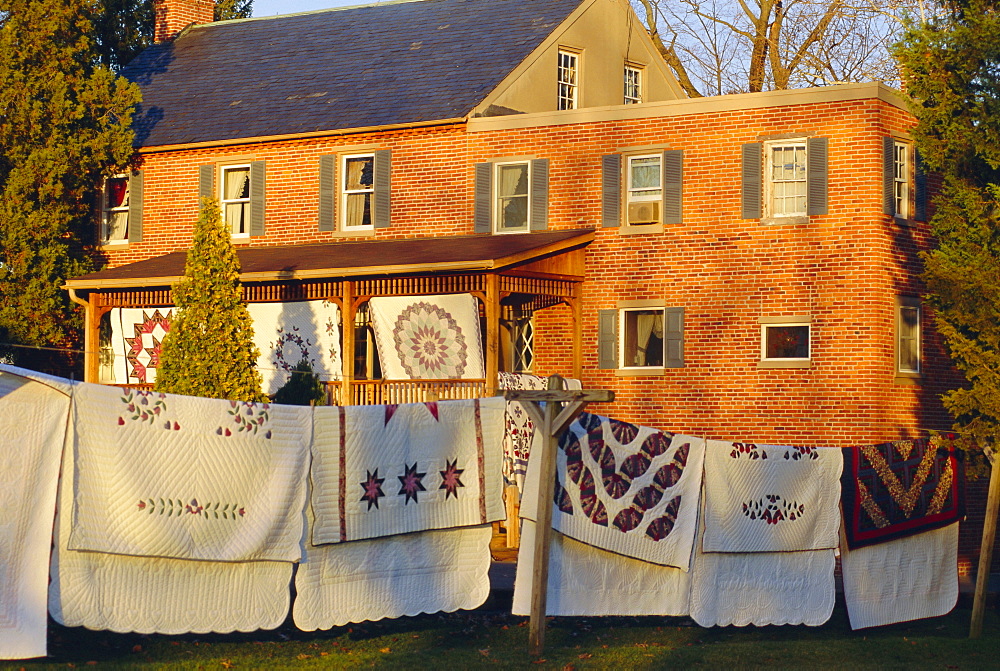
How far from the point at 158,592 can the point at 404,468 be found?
2.06m

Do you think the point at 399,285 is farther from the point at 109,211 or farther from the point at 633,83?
the point at 633,83

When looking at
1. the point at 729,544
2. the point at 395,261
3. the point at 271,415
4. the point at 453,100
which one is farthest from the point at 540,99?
the point at 271,415

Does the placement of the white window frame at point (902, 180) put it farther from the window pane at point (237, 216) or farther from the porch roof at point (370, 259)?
the window pane at point (237, 216)

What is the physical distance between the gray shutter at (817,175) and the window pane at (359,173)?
7.82m

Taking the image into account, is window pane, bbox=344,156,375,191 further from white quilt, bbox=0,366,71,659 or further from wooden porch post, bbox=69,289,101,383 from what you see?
white quilt, bbox=0,366,71,659

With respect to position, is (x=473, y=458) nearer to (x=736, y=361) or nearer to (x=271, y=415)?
(x=271, y=415)

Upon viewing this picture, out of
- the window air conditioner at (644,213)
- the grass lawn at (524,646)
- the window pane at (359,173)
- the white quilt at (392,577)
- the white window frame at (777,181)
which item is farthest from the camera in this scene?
the window pane at (359,173)

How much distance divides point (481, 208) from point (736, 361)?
5164 mm

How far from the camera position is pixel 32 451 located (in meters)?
8.90

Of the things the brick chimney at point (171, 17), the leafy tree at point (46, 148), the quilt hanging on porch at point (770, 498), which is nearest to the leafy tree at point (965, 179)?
the quilt hanging on porch at point (770, 498)

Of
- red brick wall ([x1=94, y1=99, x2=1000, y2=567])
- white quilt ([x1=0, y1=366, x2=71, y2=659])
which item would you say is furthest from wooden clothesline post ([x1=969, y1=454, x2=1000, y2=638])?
white quilt ([x1=0, y1=366, x2=71, y2=659])

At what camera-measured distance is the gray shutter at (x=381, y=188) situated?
81.3 feet

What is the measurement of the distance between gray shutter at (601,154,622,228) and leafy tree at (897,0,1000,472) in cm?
535

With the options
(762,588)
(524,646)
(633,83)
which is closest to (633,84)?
(633,83)
